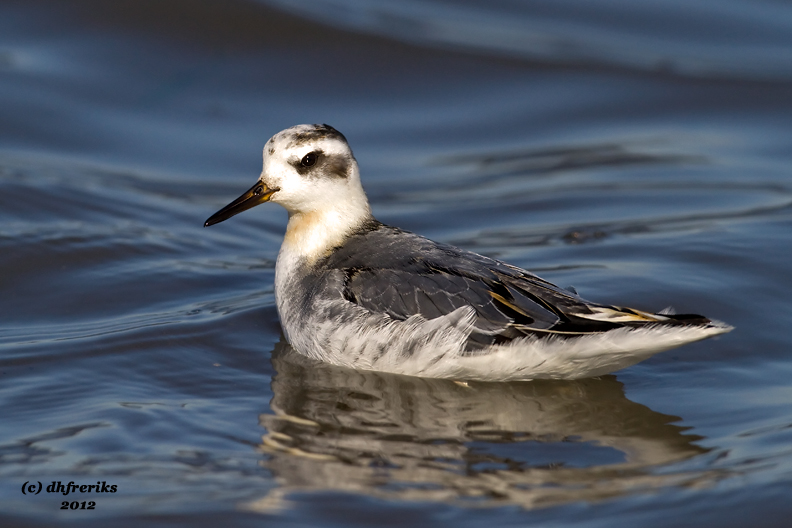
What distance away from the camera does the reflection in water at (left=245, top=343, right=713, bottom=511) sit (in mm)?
4777

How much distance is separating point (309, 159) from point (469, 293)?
166 cm

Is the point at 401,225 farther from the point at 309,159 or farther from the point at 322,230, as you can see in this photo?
the point at 309,159

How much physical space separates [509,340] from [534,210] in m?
3.76

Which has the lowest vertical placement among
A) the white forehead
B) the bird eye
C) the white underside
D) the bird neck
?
the white underside

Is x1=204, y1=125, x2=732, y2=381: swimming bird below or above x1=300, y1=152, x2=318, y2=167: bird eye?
below

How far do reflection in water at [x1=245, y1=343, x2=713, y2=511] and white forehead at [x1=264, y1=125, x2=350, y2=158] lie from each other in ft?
4.67

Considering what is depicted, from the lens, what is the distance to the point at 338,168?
6.91 metres

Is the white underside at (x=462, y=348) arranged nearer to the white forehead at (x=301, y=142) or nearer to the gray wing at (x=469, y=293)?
the gray wing at (x=469, y=293)

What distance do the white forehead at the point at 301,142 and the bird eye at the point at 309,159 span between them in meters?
0.03

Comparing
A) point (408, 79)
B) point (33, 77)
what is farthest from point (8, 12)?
point (408, 79)

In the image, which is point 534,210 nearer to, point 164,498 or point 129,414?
point 129,414

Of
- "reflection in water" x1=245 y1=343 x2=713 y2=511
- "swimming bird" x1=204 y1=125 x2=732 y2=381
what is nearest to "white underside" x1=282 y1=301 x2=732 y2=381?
"swimming bird" x1=204 y1=125 x2=732 y2=381

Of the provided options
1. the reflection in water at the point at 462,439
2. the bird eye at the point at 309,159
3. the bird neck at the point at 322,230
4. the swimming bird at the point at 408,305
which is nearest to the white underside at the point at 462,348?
the swimming bird at the point at 408,305

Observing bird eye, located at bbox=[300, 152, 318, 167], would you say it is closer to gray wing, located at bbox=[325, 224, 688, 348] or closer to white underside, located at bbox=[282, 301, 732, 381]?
gray wing, located at bbox=[325, 224, 688, 348]
